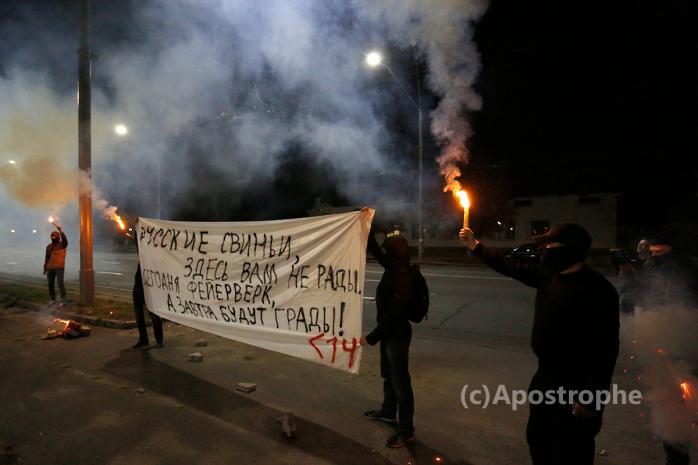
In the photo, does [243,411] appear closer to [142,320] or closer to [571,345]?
[142,320]

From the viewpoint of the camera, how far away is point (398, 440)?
3.33 meters

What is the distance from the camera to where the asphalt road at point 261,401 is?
3.28 meters

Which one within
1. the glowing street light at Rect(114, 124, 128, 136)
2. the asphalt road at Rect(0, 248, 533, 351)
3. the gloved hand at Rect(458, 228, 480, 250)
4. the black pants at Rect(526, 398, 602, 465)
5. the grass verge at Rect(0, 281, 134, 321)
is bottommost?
the asphalt road at Rect(0, 248, 533, 351)

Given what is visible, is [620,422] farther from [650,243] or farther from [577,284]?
[577,284]

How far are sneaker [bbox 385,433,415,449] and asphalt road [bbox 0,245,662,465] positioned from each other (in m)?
0.06

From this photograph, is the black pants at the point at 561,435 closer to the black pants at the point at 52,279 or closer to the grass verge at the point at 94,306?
the grass verge at the point at 94,306

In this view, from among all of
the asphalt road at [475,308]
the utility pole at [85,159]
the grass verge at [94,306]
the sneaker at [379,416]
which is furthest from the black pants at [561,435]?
the utility pole at [85,159]

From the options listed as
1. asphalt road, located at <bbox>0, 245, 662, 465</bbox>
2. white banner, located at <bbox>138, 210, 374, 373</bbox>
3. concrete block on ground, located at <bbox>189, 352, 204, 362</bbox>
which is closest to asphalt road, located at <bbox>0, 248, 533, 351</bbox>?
asphalt road, located at <bbox>0, 245, 662, 465</bbox>

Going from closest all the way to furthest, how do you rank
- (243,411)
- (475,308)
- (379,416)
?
(379,416), (243,411), (475,308)

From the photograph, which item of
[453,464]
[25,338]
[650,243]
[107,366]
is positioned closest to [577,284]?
[453,464]

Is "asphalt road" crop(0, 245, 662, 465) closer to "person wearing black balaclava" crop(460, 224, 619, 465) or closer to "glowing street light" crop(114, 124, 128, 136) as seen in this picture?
"person wearing black balaclava" crop(460, 224, 619, 465)

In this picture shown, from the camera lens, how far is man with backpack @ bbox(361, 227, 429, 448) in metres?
3.24

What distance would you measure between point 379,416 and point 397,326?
0.96m

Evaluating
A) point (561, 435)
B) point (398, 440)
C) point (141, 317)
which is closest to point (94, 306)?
point (141, 317)
